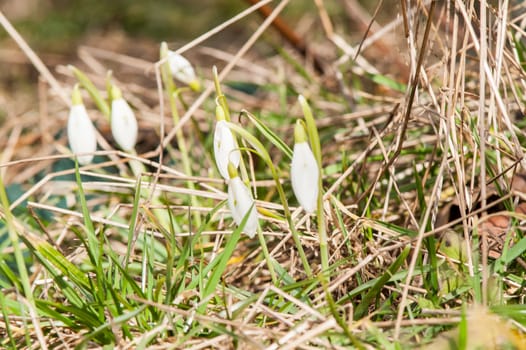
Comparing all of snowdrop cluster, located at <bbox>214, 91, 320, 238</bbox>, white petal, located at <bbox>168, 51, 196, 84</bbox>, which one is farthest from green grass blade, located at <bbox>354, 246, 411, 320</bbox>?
white petal, located at <bbox>168, 51, 196, 84</bbox>

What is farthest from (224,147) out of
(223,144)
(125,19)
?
(125,19)

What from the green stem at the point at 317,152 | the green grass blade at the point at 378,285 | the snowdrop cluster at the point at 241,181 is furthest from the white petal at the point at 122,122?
A: the green grass blade at the point at 378,285

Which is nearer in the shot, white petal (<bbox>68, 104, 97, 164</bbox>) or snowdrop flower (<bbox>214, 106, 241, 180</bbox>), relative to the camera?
snowdrop flower (<bbox>214, 106, 241, 180</bbox>)

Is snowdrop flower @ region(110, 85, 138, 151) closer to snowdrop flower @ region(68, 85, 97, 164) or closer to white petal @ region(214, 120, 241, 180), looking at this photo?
snowdrop flower @ region(68, 85, 97, 164)

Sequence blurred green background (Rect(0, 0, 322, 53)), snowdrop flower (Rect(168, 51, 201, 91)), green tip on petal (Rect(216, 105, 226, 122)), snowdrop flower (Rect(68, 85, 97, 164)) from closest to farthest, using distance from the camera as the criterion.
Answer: green tip on petal (Rect(216, 105, 226, 122)) → snowdrop flower (Rect(68, 85, 97, 164)) → snowdrop flower (Rect(168, 51, 201, 91)) → blurred green background (Rect(0, 0, 322, 53))

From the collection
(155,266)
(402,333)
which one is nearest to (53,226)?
(155,266)

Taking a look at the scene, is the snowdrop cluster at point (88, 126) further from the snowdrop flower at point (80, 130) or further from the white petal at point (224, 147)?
the white petal at point (224, 147)

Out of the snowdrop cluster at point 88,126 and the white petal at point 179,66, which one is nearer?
the snowdrop cluster at point 88,126
